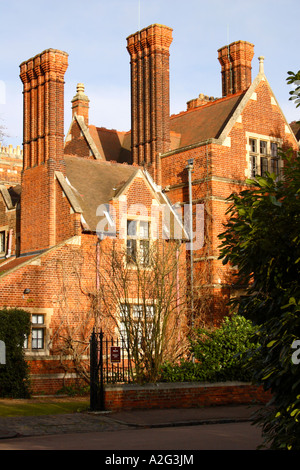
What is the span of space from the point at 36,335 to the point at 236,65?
16.7m

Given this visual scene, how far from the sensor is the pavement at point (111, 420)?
45.7 ft

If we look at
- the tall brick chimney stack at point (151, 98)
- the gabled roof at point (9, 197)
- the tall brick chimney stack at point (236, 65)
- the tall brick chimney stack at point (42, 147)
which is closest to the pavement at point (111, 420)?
the tall brick chimney stack at point (42, 147)

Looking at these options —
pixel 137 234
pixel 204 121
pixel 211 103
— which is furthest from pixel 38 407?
pixel 211 103

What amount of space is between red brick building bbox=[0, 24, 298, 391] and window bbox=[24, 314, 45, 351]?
34 millimetres

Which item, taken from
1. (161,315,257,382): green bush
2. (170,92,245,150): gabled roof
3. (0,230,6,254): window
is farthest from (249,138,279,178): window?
(0,230,6,254): window

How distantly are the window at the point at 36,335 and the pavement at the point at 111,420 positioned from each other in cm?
596

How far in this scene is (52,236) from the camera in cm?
2448

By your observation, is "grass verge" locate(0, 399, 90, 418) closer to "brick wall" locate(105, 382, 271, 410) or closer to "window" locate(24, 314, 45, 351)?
"brick wall" locate(105, 382, 271, 410)

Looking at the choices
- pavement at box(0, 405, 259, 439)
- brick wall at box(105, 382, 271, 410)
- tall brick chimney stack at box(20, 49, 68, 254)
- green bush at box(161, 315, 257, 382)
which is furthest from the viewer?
tall brick chimney stack at box(20, 49, 68, 254)

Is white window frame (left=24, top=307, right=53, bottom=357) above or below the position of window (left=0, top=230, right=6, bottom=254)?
below

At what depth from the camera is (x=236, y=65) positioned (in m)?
32.2

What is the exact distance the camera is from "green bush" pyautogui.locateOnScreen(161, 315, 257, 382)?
708 inches

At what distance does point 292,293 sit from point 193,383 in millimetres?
10026

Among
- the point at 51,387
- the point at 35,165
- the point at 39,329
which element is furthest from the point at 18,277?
the point at 35,165
